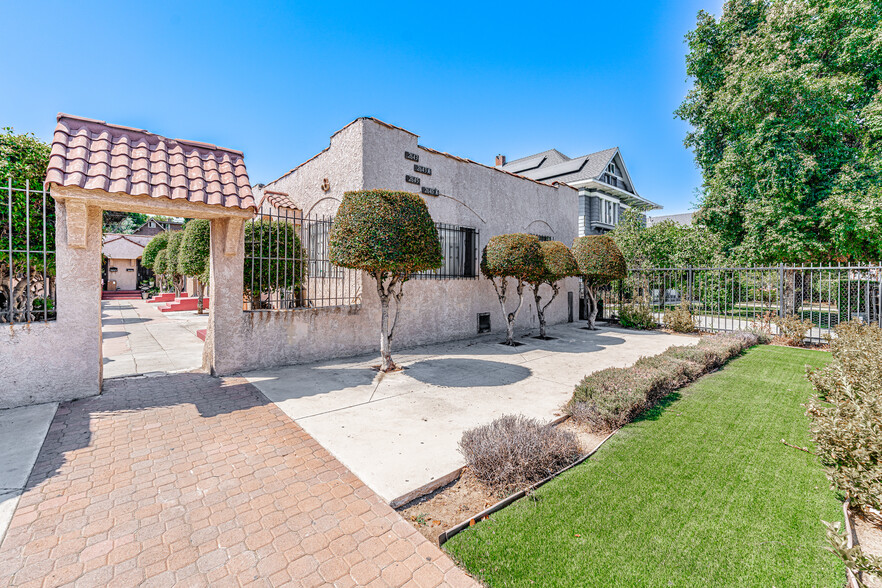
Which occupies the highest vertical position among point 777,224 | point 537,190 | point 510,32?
point 510,32

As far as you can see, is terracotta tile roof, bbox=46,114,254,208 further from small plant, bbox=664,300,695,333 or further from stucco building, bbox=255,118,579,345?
small plant, bbox=664,300,695,333

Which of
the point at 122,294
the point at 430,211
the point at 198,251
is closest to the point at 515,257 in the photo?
the point at 430,211

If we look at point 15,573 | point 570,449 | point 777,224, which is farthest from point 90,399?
point 777,224

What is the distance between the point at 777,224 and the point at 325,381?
722 inches

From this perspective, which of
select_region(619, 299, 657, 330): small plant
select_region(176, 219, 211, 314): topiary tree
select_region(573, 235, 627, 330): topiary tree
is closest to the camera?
select_region(573, 235, 627, 330): topiary tree

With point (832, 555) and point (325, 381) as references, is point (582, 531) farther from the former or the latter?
point (325, 381)

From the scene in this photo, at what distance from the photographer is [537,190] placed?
43.1 feet

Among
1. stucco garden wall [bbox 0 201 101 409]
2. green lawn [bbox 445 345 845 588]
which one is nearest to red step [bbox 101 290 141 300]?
stucco garden wall [bbox 0 201 101 409]

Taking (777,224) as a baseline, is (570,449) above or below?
below

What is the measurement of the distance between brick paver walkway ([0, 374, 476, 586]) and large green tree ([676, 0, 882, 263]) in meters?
18.8

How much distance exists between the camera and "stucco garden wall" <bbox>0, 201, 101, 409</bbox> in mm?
4840

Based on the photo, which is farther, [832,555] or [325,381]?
[325,381]

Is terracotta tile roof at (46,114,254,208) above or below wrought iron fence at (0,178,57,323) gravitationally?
above

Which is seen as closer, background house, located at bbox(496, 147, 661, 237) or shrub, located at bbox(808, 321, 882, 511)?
shrub, located at bbox(808, 321, 882, 511)
